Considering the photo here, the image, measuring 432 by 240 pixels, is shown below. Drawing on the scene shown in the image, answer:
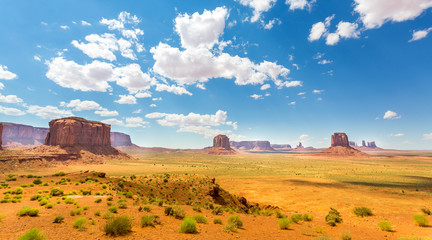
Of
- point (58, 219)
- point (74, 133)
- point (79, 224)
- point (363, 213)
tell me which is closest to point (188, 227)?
Result: point (79, 224)

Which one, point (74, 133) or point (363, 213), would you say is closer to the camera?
point (363, 213)

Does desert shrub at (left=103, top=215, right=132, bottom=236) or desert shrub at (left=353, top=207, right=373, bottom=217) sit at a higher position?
desert shrub at (left=103, top=215, right=132, bottom=236)

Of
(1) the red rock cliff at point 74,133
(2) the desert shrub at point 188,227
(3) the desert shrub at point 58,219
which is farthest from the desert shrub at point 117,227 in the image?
(1) the red rock cliff at point 74,133

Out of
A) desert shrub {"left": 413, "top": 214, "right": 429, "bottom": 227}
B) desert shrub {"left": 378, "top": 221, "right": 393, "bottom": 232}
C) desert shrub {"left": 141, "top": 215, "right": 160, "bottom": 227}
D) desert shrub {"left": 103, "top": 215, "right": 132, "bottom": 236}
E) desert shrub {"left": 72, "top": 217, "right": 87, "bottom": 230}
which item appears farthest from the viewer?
desert shrub {"left": 413, "top": 214, "right": 429, "bottom": 227}

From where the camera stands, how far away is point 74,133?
352 feet

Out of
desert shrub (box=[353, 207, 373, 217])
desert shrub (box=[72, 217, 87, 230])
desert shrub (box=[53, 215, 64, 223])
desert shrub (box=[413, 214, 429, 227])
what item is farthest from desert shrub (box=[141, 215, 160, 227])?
desert shrub (box=[353, 207, 373, 217])

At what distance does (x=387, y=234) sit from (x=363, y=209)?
26.5 feet

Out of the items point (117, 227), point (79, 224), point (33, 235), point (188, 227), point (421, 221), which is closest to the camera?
point (33, 235)

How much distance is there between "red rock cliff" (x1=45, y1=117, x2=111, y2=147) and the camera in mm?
103500

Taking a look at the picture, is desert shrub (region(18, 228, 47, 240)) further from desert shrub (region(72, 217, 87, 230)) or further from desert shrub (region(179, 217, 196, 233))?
desert shrub (region(179, 217, 196, 233))

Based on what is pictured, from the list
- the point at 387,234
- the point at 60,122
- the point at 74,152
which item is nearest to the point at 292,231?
the point at 387,234

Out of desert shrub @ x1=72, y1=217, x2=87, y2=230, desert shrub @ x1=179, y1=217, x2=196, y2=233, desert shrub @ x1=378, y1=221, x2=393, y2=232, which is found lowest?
desert shrub @ x1=378, y1=221, x2=393, y2=232

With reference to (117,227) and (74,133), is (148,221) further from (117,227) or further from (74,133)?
(74,133)

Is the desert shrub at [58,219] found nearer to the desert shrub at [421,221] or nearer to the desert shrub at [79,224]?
the desert shrub at [79,224]
